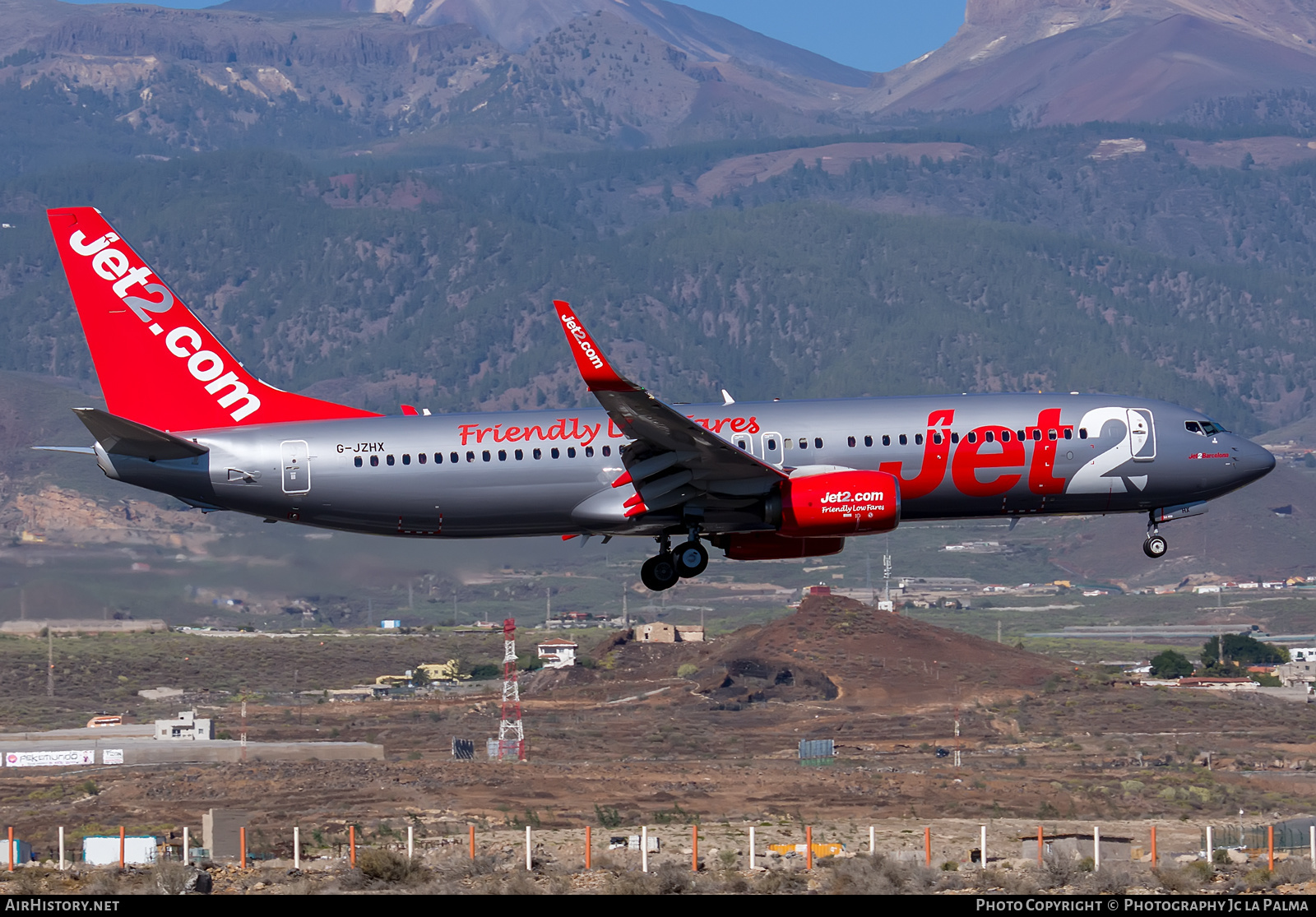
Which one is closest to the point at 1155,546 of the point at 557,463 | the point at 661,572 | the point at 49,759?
the point at 661,572

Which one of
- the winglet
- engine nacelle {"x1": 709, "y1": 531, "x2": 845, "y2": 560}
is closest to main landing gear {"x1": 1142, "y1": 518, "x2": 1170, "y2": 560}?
engine nacelle {"x1": 709, "y1": 531, "x2": 845, "y2": 560}

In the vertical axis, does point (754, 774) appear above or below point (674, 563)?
below

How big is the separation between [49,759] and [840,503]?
71316 millimetres

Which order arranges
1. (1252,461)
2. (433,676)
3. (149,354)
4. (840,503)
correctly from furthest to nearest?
(433,676), (1252,461), (149,354), (840,503)

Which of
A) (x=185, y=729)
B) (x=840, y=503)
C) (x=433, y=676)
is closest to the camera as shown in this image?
(x=840, y=503)

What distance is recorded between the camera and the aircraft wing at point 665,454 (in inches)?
1999

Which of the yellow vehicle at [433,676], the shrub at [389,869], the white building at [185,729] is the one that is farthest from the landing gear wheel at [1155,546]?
the yellow vehicle at [433,676]

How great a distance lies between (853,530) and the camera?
53.9 m

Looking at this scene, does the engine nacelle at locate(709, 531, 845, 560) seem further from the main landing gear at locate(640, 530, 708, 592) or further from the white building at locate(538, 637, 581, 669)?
the white building at locate(538, 637, 581, 669)

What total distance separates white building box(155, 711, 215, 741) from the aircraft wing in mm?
72628

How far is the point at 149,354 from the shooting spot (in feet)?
189

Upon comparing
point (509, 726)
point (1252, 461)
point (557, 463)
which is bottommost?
point (509, 726)

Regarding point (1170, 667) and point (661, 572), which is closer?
point (661, 572)

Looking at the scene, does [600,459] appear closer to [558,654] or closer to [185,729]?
[185,729]
